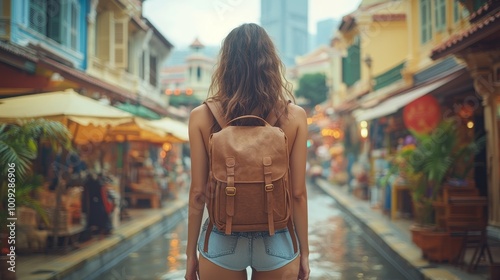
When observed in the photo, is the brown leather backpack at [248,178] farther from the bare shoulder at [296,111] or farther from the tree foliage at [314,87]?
the tree foliage at [314,87]

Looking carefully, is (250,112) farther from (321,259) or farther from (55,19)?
(55,19)

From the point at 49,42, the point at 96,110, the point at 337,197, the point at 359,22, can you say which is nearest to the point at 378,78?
the point at 359,22

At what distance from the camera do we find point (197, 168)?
2.22 meters

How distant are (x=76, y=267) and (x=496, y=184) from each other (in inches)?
280

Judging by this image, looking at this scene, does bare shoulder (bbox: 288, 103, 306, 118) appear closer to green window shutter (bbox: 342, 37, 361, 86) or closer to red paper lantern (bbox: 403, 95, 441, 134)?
red paper lantern (bbox: 403, 95, 441, 134)

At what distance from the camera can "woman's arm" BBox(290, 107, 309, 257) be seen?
2.21 meters

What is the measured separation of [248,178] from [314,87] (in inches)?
1850

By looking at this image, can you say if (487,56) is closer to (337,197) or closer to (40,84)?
(40,84)

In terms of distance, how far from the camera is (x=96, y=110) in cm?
810

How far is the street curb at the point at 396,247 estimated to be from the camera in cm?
633

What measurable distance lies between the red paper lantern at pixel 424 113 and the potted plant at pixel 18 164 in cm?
743

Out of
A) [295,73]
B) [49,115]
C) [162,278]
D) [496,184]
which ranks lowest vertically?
[162,278]

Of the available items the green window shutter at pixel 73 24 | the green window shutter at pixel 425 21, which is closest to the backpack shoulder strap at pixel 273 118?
the green window shutter at pixel 73 24

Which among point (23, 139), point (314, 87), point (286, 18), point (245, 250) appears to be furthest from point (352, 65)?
point (286, 18)
